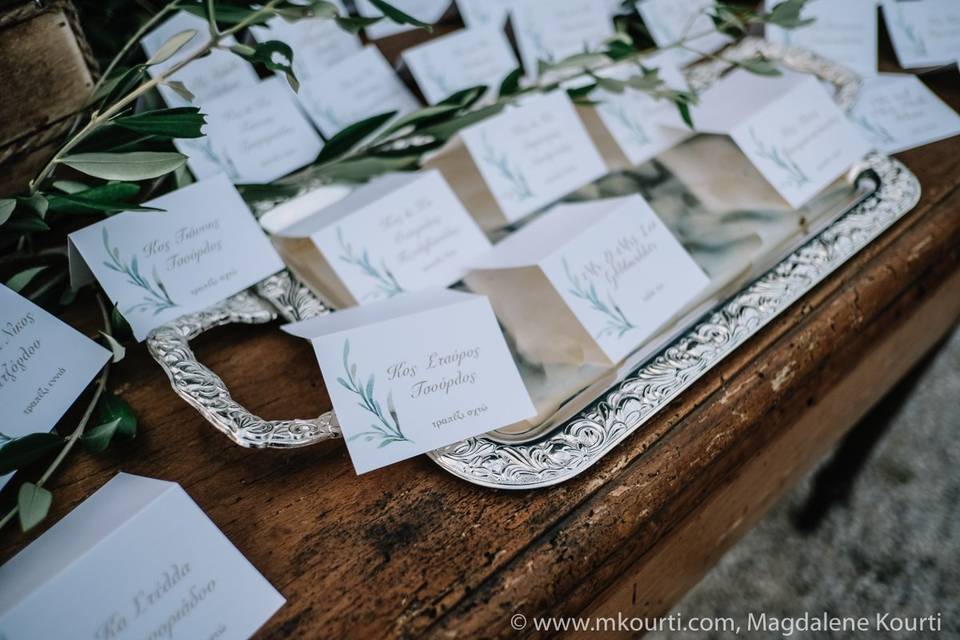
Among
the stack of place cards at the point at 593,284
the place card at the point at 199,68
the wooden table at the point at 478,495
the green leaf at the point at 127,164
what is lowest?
the wooden table at the point at 478,495

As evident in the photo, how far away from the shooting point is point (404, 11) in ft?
2.96

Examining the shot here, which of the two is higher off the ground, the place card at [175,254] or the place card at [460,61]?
the place card at [460,61]

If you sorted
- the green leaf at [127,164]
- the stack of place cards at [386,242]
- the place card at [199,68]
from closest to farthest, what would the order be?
the green leaf at [127,164]
the stack of place cards at [386,242]
the place card at [199,68]

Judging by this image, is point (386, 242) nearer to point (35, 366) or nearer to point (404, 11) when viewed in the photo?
point (35, 366)

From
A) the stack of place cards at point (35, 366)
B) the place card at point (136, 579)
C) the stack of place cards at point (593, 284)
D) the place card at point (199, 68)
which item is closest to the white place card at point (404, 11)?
the place card at point (199, 68)

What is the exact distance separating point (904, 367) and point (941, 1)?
562 mm

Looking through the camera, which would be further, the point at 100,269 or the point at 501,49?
the point at 501,49

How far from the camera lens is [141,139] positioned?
51 centimetres

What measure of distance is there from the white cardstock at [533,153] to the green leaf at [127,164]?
286 mm

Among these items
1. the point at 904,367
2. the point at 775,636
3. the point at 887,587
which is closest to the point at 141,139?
the point at 904,367

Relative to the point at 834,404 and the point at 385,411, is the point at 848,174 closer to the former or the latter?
→ the point at 834,404

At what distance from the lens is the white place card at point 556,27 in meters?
0.87

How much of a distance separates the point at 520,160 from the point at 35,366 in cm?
47

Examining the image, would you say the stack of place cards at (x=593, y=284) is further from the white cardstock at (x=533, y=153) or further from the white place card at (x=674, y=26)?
the white place card at (x=674, y=26)
